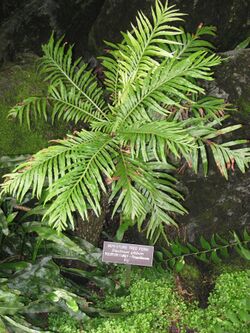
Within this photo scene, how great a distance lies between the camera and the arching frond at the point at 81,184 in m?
2.28

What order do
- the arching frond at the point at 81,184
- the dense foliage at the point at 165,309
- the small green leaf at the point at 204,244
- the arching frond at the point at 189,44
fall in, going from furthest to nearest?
the small green leaf at the point at 204,244
the arching frond at the point at 189,44
the dense foliage at the point at 165,309
the arching frond at the point at 81,184

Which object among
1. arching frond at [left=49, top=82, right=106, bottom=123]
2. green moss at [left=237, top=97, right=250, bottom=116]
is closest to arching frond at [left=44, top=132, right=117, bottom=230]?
arching frond at [left=49, top=82, right=106, bottom=123]

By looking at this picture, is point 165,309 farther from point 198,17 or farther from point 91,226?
point 198,17

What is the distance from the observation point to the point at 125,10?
3.95 metres

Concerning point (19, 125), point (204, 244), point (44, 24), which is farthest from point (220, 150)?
point (44, 24)

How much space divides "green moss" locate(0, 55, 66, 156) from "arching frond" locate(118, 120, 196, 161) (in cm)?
104

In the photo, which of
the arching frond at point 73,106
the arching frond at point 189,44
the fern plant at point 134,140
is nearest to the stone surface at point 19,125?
the fern plant at point 134,140

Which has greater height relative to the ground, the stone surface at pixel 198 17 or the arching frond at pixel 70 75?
the stone surface at pixel 198 17

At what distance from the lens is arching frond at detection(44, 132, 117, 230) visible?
7.48ft

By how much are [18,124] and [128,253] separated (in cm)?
149

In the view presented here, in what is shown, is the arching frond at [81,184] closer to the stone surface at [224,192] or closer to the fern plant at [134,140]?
the fern plant at [134,140]

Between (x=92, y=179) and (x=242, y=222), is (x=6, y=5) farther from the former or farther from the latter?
(x=242, y=222)

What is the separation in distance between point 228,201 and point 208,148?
1.53 feet

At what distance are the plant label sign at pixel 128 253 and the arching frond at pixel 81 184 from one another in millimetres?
499
